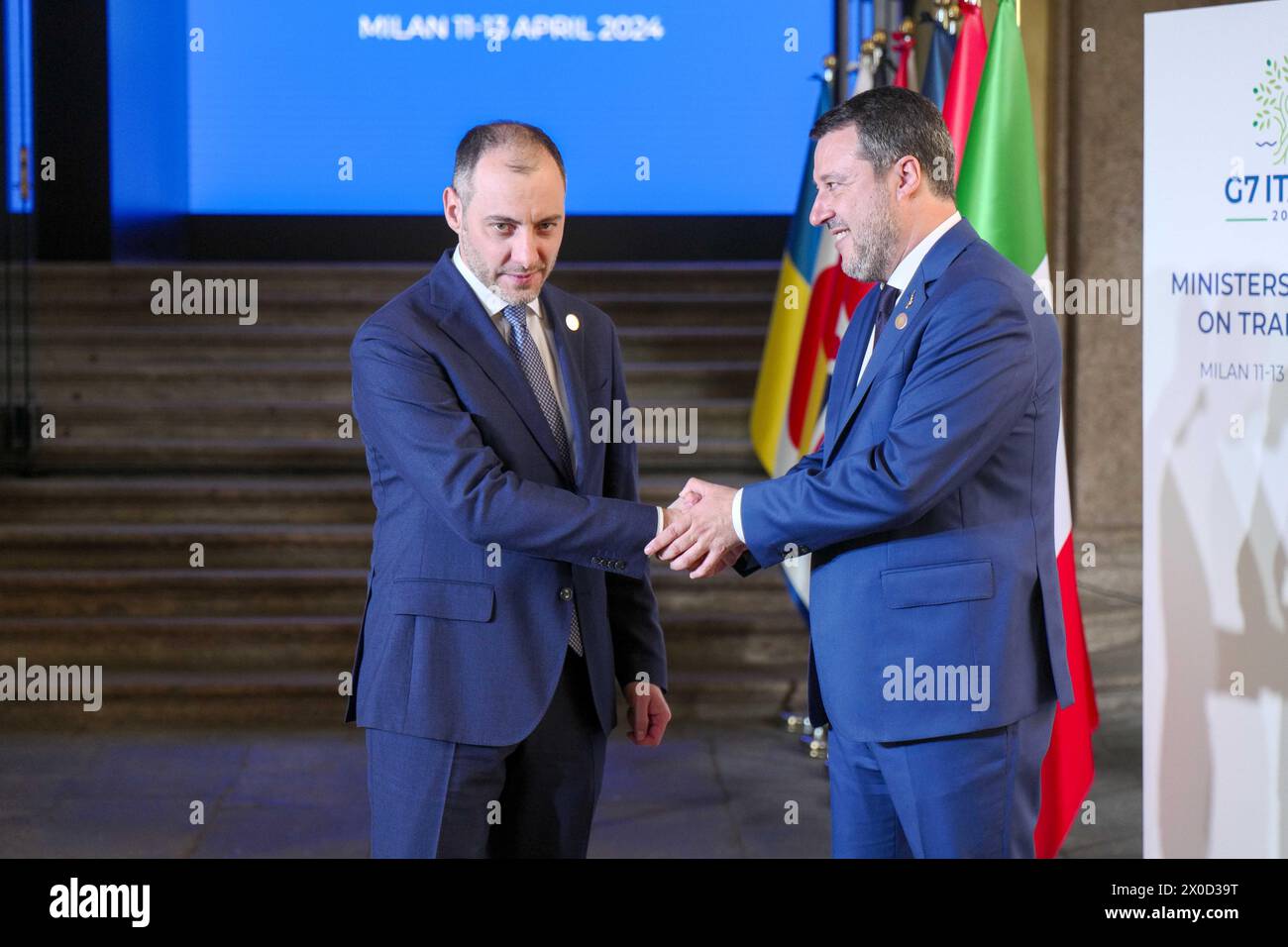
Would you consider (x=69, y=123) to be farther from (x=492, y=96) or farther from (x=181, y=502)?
(x=181, y=502)

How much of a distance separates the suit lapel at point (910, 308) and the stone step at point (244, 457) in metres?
4.87

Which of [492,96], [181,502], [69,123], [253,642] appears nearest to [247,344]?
[181,502]

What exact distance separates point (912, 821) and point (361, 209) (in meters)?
8.81

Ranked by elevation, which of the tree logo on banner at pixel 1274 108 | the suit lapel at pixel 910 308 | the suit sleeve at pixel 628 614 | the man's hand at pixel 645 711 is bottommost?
the man's hand at pixel 645 711

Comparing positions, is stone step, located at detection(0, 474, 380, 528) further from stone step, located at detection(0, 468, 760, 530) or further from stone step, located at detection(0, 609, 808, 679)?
stone step, located at detection(0, 609, 808, 679)

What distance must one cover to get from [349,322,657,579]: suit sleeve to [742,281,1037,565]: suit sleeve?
339mm

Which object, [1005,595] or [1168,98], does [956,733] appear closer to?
[1005,595]

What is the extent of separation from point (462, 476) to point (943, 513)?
829 millimetres

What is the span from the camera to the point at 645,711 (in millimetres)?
2799

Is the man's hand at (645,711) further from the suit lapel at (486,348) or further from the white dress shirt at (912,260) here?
the suit lapel at (486,348)

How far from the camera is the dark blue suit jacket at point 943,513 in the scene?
2490 mm

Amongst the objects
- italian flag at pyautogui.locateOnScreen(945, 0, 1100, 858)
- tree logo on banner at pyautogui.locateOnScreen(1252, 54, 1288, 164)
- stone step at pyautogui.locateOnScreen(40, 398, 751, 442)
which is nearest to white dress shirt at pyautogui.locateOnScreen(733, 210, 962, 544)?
tree logo on banner at pyautogui.locateOnScreen(1252, 54, 1288, 164)

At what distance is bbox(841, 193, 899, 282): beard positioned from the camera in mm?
2680

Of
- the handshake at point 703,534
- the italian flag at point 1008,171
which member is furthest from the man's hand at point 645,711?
the italian flag at point 1008,171
